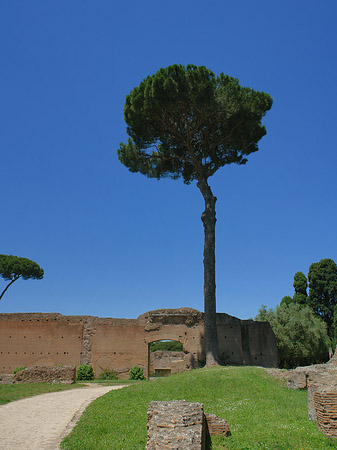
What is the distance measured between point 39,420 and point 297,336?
2233 centimetres

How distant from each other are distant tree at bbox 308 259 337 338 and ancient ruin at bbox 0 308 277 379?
49.9 feet

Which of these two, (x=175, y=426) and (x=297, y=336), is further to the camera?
(x=297, y=336)

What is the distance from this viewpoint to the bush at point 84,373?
677 inches

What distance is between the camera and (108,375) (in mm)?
18219

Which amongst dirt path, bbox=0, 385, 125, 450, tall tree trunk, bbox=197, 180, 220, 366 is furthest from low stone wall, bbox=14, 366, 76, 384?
tall tree trunk, bbox=197, 180, 220, 366

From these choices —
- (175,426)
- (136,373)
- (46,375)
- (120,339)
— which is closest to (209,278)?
(136,373)

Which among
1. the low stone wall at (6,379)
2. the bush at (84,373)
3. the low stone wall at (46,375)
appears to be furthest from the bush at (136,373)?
the low stone wall at (6,379)

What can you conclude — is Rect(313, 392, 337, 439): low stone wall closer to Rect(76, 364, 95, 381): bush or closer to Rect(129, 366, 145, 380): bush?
Rect(129, 366, 145, 380): bush

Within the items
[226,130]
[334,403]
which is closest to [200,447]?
[334,403]

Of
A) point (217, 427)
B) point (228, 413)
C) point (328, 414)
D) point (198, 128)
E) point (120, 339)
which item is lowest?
point (228, 413)

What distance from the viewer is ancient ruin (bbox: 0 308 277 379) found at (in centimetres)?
1877

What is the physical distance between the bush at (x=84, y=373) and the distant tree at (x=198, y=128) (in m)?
6.50

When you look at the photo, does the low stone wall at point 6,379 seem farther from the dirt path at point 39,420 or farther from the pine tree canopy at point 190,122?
the pine tree canopy at point 190,122

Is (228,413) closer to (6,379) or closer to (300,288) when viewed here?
(6,379)
